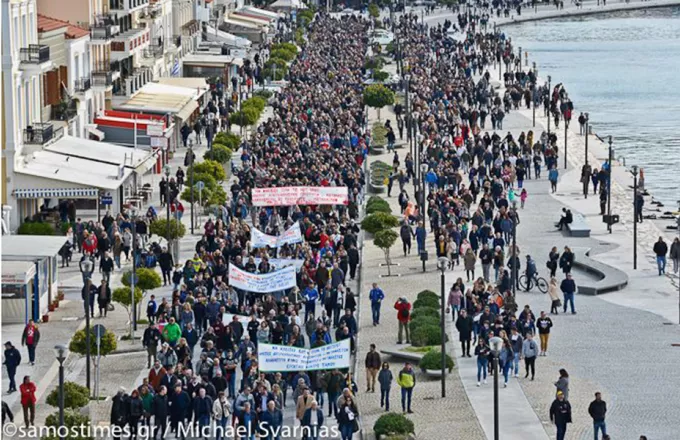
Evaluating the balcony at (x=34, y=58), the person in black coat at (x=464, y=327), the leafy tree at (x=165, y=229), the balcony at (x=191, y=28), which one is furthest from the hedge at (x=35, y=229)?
the balcony at (x=191, y=28)

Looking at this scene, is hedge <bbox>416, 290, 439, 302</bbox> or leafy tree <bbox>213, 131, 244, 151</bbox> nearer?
hedge <bbox>416, 290, 439, 302</bbox>

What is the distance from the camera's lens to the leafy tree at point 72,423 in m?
35.2

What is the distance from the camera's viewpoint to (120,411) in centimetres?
3778

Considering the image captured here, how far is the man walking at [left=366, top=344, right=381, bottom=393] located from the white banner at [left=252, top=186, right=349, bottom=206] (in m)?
19.3

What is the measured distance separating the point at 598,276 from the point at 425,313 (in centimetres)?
978

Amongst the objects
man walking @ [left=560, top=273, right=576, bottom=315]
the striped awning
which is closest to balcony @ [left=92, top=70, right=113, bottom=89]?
the striped awning

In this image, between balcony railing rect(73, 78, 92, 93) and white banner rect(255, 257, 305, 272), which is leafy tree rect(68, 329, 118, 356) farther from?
balcony railing rect(73, 78, 92, 93)

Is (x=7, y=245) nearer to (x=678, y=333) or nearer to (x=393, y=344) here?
(x=393, y=344)

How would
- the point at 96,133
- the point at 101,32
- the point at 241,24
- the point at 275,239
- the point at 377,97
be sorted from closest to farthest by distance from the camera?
the point at 275,239 → the point at 96,133 → the point at 101,32 → the point at 377,97 → the point at 241,24

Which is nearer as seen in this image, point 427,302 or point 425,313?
point 425,313

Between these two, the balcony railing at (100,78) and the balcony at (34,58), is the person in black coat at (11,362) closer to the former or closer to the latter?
the balcony at (34,58)

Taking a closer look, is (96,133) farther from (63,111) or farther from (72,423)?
(72,423)

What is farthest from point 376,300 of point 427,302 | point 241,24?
point 241,24

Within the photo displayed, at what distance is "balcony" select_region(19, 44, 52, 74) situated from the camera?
62.3 m
